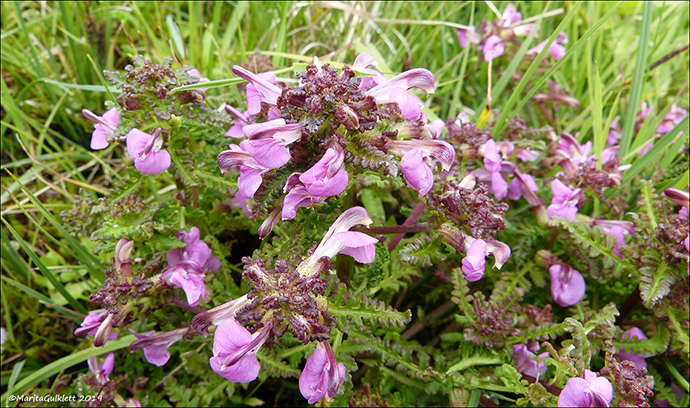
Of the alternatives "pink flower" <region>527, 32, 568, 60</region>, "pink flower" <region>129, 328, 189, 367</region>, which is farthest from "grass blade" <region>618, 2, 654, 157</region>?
"pink flower" <region>129, 328, 189, 367</region>

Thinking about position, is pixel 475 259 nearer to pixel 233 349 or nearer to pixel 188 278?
pixel 233 349

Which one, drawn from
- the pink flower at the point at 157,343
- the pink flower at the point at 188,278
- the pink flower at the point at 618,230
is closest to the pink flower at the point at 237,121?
the pink flower at the point at 188,278

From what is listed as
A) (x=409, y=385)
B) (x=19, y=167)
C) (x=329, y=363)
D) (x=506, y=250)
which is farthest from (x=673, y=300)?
(x=19, y=167)

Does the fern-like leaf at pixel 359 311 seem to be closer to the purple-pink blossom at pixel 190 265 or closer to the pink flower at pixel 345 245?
the pink flower at pixel 345 245

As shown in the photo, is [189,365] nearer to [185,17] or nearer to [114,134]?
[114,134]

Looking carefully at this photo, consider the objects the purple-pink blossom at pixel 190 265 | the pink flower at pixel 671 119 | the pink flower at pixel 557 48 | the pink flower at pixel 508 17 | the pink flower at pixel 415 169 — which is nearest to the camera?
the pink flower at pixel 415 169

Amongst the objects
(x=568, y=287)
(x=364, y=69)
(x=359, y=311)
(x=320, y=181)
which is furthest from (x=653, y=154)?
(x=320, y=181)
